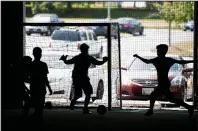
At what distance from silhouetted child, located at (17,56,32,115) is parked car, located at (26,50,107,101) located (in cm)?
75

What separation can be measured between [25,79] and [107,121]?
2.01 m

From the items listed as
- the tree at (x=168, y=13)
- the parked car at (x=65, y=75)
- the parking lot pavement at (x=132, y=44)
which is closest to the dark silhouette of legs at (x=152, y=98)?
the parking lot pavement at (x=132, y=44)

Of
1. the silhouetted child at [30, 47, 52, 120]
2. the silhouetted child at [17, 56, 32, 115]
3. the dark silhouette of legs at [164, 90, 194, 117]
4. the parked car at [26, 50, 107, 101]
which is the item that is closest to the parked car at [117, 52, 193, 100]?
the parked car at [26, 50, 107, 101]

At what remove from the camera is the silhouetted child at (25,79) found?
10883 mm

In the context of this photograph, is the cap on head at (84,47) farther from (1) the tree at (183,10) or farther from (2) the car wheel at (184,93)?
(1) the tree at (183,10)

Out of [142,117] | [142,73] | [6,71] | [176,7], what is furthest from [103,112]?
[176,7]

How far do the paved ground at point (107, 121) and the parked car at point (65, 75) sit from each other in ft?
1.52

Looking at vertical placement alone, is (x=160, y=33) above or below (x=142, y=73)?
above

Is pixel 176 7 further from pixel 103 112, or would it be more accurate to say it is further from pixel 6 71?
pixel 6 71

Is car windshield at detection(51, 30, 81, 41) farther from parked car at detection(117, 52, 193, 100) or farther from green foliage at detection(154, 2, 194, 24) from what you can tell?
green foliage at detection(154, 2, 194, 24)

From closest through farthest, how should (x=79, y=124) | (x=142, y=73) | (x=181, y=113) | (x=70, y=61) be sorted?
(x=79, y=124) < (x=70, y=61) < (x=181, y=113) < (x=142, y=73)

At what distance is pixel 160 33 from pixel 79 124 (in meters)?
4.08

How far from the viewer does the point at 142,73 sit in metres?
13.0

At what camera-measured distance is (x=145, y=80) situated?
1285 centimetres
